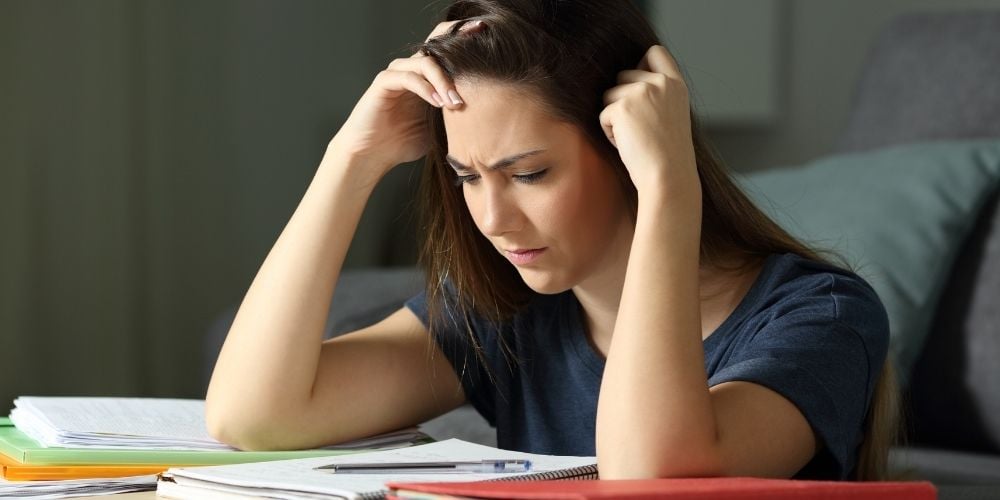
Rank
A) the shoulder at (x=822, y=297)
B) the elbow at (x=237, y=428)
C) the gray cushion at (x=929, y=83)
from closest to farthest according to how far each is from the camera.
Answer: the shoulder at (x=822, y=297), the elbow at (x=237, y=428), the gray cushion at (x=929, y=83)

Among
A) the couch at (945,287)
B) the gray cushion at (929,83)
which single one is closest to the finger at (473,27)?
the couch at (945,287)

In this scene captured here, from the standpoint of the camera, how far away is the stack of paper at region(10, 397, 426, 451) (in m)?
1.15

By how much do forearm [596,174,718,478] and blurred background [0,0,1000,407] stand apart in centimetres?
120

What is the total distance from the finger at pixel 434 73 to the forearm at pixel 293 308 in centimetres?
15

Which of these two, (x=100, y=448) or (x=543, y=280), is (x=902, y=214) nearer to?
(x=543, y=280)

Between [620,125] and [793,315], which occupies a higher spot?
[620,125]

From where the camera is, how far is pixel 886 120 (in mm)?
2160

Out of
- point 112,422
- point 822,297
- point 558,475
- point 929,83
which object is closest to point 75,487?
point 112,422

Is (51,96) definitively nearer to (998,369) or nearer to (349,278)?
A: (349,278)

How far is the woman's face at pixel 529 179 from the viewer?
1.14 m

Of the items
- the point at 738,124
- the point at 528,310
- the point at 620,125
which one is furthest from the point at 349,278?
the point at 738,124

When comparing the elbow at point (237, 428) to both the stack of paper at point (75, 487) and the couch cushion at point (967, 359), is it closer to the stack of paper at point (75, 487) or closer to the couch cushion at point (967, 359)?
the stack of paper at point (75, 487)

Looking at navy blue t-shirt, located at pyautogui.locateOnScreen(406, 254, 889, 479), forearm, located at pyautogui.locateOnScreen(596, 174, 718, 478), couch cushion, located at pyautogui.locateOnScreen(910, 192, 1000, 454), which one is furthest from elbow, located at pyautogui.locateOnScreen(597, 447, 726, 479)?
couch cushion, located at pyautogui.locateOnScreen(910, 192, 1000, 454)

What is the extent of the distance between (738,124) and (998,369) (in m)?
1.45
